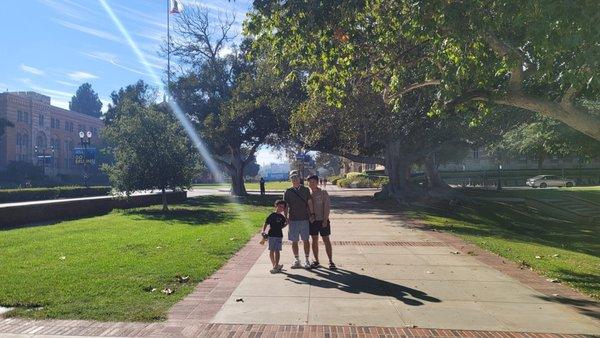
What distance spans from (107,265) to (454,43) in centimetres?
725

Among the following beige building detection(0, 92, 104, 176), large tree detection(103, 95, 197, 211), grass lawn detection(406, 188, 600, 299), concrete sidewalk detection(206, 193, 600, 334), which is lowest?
grass lawn detection(406, 188, 600, 299)

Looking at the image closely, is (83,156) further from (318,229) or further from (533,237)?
(318,229)

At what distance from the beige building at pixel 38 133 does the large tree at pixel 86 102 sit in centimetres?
2450

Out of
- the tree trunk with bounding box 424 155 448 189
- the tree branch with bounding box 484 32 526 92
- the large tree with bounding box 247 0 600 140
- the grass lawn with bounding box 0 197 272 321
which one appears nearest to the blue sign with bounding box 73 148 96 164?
the tree trunk with bounding box 424 155 448 189

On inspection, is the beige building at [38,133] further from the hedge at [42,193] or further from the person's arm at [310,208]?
the person's arm at [310,208]

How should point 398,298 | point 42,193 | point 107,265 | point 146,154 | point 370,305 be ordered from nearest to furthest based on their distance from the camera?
point 370,305 → point 398,298 → point 107,265 → point 146,154 → point 42,193

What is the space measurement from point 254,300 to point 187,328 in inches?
49.4

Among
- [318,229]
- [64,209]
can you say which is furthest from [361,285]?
[64,209]

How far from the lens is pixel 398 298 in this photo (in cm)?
667

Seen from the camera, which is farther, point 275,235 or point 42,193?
point 42,193

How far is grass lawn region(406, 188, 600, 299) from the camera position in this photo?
9273mm

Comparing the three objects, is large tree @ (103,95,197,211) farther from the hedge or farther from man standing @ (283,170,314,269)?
man standing @ (283,170,314,269)

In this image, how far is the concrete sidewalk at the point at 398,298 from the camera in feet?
18.7

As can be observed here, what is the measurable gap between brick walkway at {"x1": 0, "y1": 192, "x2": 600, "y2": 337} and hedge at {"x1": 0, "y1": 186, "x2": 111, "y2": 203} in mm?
24251
